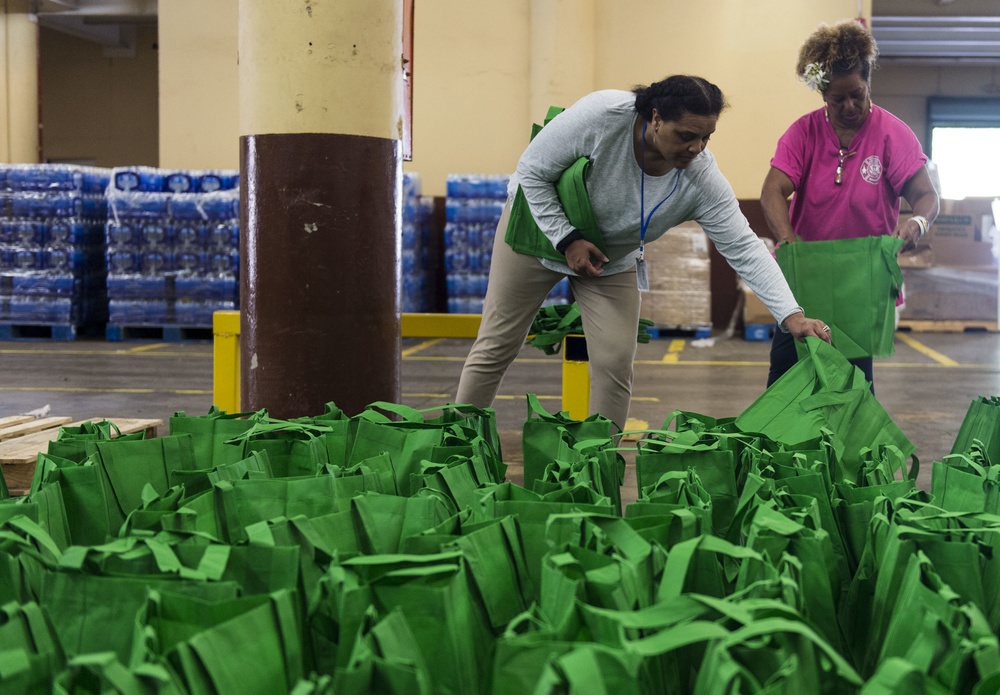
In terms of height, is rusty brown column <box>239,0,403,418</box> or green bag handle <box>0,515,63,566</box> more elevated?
rusty brown column <box>239,0,403,418</box>

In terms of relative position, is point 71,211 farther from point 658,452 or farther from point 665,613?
point 665,613

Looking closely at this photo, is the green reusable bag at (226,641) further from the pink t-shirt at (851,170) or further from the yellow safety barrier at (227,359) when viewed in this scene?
the yellow safety barrier at (227,359)

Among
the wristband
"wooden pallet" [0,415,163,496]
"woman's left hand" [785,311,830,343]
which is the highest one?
the wristband

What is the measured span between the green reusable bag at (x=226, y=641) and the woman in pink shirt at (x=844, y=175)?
10.1 feet

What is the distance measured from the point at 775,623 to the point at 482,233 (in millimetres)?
11442

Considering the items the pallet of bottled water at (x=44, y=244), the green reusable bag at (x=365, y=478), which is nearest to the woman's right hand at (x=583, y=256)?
the green reusable bag at (x=365, y=478)

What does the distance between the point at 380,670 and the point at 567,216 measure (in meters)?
2.58

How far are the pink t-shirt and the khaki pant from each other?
0.94 m

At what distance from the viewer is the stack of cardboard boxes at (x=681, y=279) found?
12.6 metres

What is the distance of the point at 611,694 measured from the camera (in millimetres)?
1177

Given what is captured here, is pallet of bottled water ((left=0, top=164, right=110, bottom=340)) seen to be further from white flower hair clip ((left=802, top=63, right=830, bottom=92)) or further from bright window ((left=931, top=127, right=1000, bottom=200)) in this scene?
bright window ((left=931, top=127, right=1000, bottom=200))

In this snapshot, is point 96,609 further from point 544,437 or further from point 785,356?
point 785,356

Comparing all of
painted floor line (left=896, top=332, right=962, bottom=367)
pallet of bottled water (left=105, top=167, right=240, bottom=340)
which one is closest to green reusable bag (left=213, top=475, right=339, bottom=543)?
painted floor line (left=896, top=332, right=962, bottom=367)

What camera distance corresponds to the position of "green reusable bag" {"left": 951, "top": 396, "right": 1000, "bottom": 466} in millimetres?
2641
